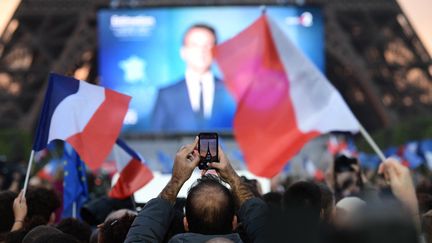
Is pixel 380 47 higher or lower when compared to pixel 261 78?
higher

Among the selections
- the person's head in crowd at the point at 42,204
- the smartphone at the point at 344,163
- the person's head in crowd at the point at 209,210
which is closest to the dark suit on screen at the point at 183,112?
the smartphone at the point at 344,163

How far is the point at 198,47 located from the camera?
30812mm

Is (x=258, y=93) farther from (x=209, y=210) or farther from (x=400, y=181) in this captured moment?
(x=209, y=210)

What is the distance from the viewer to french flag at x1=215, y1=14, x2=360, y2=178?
655 centimetres

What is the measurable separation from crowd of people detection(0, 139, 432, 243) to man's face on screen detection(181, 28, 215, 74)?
74.4 ft

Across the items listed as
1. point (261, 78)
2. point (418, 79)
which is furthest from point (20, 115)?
point (261, 78)

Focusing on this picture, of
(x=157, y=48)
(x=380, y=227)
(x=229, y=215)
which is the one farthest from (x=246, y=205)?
(x=157, y=48)

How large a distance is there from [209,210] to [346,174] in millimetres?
3533

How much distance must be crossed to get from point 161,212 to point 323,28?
3048cm

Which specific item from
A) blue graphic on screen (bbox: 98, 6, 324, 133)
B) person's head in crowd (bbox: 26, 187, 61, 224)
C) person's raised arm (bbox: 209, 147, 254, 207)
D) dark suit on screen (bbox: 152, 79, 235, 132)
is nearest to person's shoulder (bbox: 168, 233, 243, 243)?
person's raised arm (bbox: 209, 147, 254, 207)

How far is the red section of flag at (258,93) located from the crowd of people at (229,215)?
42.0 inches

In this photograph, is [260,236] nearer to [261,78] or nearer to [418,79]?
[261,78]

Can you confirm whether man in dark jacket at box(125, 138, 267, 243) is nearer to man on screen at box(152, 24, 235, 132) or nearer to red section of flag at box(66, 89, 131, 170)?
red section of flag at box(66, 89, 131, 170)

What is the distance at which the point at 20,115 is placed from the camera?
37125 mm
